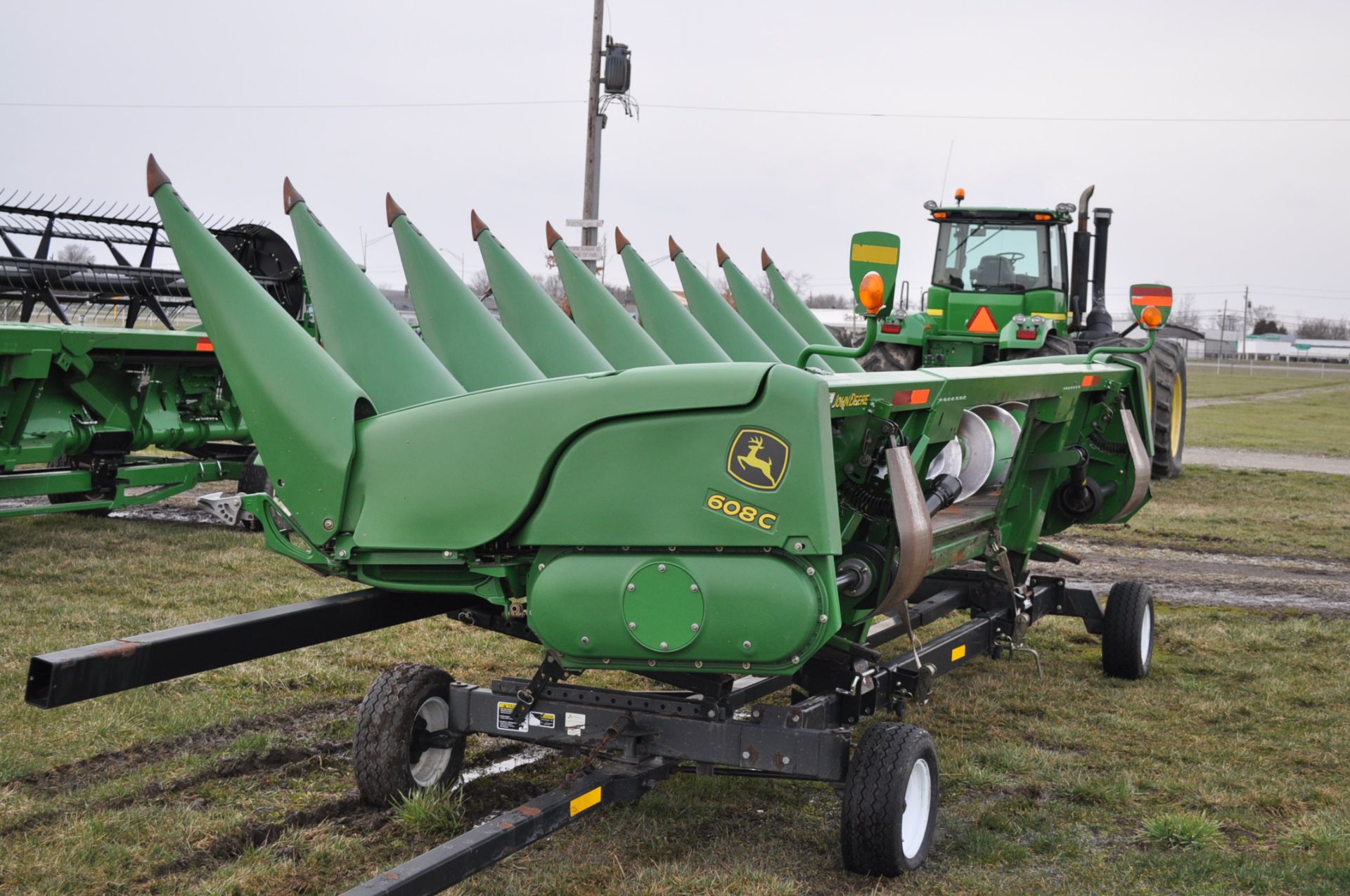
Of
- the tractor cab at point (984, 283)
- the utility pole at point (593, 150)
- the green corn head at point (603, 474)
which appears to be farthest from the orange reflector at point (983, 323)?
the green corn head at point (603, 474)

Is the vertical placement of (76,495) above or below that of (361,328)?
below

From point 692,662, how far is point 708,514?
0.43 meters

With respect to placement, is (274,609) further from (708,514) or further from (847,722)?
(847,722)

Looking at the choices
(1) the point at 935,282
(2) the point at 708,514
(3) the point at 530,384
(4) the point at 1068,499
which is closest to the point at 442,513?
(3) the point at 530,384

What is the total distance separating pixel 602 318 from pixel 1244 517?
8193 mm

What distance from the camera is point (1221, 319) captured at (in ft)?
244

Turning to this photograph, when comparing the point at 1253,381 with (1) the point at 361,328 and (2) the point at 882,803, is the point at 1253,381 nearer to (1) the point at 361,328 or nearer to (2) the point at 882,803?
(2) the point at 882,803

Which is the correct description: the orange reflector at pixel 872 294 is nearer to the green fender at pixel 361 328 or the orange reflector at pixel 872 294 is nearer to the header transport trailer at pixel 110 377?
the green fender at pixel 361 328

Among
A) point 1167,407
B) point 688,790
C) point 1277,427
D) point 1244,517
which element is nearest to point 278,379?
point 688,790

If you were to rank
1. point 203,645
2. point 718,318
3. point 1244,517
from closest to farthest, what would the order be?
point 203,645 < point 718,318 < point 1244,517

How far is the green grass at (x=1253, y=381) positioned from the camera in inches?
1342

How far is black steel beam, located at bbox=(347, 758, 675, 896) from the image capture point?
296cm

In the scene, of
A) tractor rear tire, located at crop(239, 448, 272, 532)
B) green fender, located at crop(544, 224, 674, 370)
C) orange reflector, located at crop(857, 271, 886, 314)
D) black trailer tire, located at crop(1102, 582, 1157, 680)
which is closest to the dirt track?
black trailer tire, located at crop(1102, 582, 1157, 680)

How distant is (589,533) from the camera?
11.6ft
